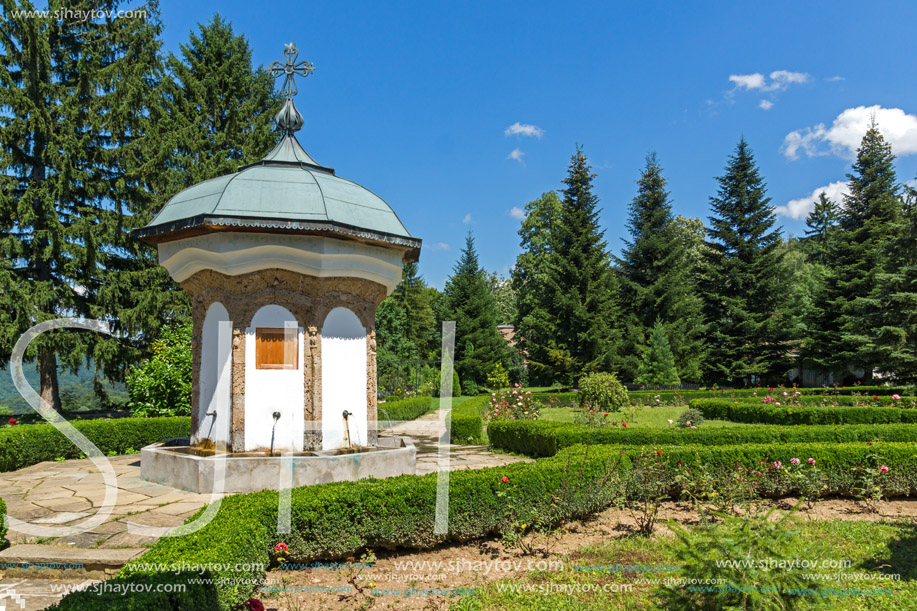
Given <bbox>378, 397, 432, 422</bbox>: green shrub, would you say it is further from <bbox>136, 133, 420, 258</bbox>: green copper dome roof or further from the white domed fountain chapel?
<bbox>136, 133, 420, 258</bbox>: green copper dome roof

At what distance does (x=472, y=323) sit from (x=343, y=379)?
25.7 meters

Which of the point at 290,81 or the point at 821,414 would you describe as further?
the point at 821,414

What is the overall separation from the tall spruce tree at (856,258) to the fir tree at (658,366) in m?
9.41

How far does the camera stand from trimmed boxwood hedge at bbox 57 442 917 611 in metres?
4.04

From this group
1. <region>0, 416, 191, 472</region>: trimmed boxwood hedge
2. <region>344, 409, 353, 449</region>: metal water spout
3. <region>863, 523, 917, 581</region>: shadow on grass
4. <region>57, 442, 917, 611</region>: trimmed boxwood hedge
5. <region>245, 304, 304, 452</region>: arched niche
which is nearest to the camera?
<region>57, 442, 917, 611</region>: trimmed boxwood hedge

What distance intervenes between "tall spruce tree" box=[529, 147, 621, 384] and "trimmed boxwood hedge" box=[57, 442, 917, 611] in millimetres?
20647

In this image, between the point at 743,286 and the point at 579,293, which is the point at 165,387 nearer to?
the point at 579,293

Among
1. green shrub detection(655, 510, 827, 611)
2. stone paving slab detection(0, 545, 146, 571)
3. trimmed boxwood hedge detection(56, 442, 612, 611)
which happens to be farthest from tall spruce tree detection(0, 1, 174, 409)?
green shrub detection(655, 510, 827, 611)

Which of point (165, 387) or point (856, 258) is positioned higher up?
point (856, 258)

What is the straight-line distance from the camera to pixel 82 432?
11164 mm

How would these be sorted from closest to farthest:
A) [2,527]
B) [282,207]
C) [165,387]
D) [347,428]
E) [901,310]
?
[2,527] < [282,207] < [347,428] < [165,387] < [901,310]

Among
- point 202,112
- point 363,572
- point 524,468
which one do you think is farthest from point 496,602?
point 202,112

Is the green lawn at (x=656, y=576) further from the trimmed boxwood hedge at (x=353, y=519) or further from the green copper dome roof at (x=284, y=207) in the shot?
the green copper dome roof at (x=284, y=207)

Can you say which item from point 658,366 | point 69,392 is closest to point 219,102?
point 69,392
